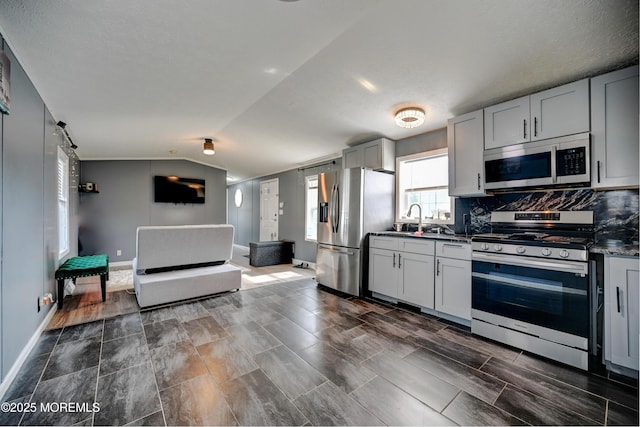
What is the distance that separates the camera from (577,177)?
2275 mm

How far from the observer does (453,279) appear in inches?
109

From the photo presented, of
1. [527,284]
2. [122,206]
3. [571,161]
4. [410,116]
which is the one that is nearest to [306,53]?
[410,116]

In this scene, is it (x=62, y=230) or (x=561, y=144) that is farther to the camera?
(x=62, y=230)

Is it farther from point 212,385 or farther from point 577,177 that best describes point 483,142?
point 212,385

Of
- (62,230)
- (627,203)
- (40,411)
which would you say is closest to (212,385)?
(40,411)

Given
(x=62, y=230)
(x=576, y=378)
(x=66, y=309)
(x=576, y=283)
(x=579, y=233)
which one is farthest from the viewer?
(x=62, y=230)

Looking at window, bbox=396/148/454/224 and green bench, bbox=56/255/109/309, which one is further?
window, bbox=396/148/454/224

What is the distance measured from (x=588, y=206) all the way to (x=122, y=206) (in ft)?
26.4

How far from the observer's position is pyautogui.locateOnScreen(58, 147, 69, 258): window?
3.81m

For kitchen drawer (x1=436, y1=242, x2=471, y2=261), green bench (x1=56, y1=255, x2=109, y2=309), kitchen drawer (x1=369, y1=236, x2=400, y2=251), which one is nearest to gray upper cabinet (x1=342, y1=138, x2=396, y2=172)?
kitchen drawer (x1=369, y1=236, x2=400, y2=251)

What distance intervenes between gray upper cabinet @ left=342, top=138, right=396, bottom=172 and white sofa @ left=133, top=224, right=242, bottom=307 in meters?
2.41

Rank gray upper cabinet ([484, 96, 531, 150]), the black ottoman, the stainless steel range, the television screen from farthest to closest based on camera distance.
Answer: the television screen → the black ottoman → gray upper cabinet ([484, 96, 531, 150]) → the stainless steel range

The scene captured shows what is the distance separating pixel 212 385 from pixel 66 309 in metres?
2.74

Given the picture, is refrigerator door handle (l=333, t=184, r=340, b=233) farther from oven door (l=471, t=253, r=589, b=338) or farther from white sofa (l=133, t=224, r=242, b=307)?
oven door (l=471, t=253, r=589, b=338)
